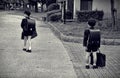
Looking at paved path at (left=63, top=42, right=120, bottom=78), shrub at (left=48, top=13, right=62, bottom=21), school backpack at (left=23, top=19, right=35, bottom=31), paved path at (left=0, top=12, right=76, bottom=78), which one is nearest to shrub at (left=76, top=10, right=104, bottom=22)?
shrub at (left=48, top=13, right=62, bottom=21)

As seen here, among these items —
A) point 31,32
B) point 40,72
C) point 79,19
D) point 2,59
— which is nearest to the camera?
point 40,72

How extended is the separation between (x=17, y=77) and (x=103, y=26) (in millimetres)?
15232

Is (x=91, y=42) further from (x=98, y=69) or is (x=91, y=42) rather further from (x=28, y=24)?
(x=28, y=24)

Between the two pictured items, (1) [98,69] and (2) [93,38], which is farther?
(1) [98,69]

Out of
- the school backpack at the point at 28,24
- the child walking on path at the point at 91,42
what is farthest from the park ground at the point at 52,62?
the school backpack at the point at 28,24

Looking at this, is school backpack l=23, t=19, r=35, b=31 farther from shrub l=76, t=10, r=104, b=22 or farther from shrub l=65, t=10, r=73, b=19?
shrub l=65, t=10, r=73, b=19

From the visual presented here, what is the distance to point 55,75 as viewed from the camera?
9.42m

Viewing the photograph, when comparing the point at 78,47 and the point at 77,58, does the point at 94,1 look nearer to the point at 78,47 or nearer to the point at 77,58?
the point at 78,47

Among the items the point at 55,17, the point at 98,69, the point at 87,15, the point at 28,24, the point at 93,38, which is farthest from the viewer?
the point at 55,17

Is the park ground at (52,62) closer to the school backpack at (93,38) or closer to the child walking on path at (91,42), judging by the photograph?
the child walking on path at (91,42)

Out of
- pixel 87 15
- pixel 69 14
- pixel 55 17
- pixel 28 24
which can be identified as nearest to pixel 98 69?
pixel 28 24

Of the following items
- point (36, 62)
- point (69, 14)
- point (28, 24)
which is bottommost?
point (36, 62)

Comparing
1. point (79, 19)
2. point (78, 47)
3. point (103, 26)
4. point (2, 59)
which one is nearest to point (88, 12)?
point (79, 19)

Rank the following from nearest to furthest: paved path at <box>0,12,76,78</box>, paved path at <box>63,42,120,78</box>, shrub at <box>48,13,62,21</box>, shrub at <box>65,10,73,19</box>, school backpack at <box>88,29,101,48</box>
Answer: paved path at <box>0,12,76,78</box> < paved path at <box>63,42,120,78</box> < school backpack at <box>88,29,101,48</box> < shrub at <box>48,13,62,21</box> < shrub at <box>65,10,73,19</box>
